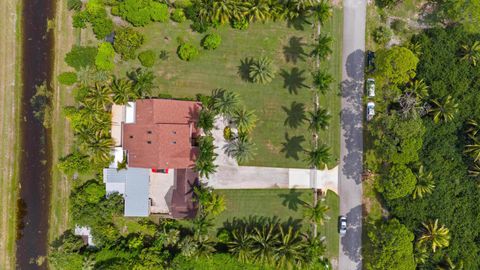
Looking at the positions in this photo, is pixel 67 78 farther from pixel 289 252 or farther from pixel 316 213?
pixel 316 213

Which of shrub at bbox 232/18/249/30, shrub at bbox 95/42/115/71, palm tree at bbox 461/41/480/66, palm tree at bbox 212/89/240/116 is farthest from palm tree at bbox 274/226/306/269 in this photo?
palm tree at bbox 461/41/480/66

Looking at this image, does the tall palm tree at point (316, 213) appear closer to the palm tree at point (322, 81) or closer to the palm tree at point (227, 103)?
the palm tree at point (322, 81)

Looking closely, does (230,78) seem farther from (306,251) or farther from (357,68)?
(306,251)

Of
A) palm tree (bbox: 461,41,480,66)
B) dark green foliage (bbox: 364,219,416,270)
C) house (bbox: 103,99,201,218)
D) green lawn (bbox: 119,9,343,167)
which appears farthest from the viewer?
green lawn (bbox: 119,9,343,167)

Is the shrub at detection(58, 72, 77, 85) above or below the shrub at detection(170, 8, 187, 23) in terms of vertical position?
below

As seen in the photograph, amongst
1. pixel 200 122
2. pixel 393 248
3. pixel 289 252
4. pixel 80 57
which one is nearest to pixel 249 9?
pixel 200 122

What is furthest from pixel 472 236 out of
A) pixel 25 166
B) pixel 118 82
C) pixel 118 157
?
pixel 25 166

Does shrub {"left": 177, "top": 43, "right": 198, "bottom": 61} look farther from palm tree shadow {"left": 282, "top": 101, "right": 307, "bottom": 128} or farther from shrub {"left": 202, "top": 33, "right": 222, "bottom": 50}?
palm tree shadow {"left": 282, "top": 101, "right": 307, "bottom": 128}
